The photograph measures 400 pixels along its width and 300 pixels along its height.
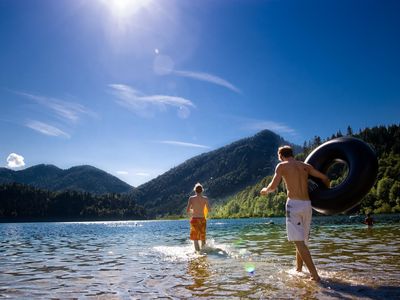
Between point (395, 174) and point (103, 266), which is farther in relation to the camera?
point (395, 174)

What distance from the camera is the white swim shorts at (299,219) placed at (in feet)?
26.2

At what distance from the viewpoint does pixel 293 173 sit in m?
8.27

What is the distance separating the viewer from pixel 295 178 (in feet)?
27.0

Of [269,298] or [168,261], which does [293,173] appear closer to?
[269,298]

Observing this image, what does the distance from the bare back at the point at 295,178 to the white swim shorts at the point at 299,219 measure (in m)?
0.16

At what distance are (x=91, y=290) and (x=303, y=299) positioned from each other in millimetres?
4374

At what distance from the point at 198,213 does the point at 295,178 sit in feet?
25.1

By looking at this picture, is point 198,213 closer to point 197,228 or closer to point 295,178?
point 197,228

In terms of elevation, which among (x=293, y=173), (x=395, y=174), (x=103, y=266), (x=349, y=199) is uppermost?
(x=395, y=174)

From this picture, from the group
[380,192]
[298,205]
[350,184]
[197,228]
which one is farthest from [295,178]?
[380,192]

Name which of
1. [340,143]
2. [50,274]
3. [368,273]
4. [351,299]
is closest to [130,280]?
[50,274]

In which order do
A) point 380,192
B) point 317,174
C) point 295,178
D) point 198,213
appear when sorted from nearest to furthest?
1. point 295,178
2. point 317,174
3. point 198,213
4. point 380,192

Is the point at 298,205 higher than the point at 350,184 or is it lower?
lower

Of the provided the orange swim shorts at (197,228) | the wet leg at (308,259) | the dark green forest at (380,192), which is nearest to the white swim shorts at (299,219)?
the wet leg at (308,259)
